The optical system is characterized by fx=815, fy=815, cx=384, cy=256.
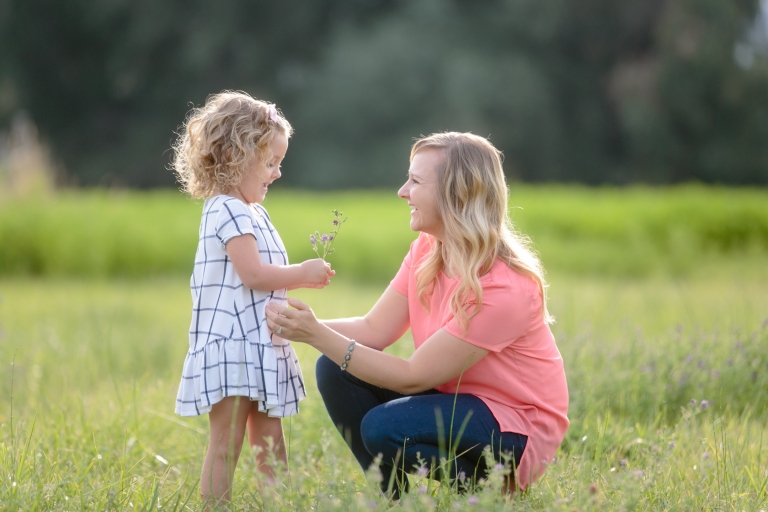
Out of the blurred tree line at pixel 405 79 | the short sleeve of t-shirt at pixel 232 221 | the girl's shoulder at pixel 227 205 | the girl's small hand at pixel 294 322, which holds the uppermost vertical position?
the blurred tree line at pixel 405 79

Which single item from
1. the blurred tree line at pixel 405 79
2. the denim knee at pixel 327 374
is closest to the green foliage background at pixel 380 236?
the denim knee at pixel 327 374

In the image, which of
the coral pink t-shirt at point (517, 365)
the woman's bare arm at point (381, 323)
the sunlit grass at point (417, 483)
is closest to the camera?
the sunlit grass at point (417, 483)

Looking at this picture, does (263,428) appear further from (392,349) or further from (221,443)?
(392,349)

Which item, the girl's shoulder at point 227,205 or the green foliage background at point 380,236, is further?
the green foliage background at point 380,236

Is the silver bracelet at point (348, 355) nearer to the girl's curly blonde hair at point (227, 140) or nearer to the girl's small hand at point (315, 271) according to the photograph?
the girl's small hand at point (315, 271)

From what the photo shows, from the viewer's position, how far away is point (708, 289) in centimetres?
667

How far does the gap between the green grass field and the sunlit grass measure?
0.01 meters

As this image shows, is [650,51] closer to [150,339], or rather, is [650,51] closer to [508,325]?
[150,339]

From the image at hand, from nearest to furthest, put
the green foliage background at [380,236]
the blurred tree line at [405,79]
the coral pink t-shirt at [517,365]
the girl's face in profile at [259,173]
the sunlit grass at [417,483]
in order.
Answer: the sunlit grass at [417,483] → the coral pink t-shirt at [517,365] → the girl's face in profile at [259,173] → the green foliage background at [380,236] → the blurred tree line at [405,79]

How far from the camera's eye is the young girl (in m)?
2.17

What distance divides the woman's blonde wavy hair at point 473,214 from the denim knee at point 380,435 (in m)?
0.35

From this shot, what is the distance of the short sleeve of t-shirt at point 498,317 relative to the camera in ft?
7.13

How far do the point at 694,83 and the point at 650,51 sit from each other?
7.31ft

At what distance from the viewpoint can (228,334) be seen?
7.14 ft
